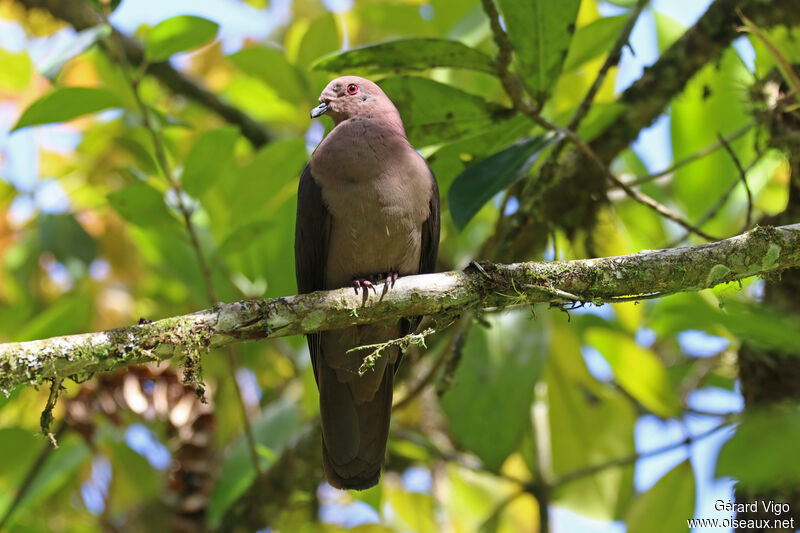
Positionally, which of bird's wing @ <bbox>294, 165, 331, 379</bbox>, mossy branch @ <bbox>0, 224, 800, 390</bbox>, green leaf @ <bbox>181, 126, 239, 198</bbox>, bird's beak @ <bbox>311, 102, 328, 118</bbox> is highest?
bird's beak @ <bbox>311, 102, 328, 118</bbox>

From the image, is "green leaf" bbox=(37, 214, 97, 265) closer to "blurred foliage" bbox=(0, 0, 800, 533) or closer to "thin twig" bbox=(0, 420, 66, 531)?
"blurred foliage" bbox=(0, 0, 800, 533)

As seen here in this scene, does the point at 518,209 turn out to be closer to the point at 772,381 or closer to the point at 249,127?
the point at 772,381

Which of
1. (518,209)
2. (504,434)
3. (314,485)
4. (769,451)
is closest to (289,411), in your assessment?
(314,485)

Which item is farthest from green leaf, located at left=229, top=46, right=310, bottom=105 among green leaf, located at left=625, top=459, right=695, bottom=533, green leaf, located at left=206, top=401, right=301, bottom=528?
green leaf, located at left=625, top=459, right=695, bottom=533

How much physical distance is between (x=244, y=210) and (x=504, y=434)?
1756 mm

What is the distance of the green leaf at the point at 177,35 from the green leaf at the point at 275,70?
2.30 ft

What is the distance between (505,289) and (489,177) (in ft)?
1.99

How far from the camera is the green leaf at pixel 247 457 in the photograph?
412cm

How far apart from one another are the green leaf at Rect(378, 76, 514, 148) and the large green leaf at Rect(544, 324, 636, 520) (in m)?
1.50

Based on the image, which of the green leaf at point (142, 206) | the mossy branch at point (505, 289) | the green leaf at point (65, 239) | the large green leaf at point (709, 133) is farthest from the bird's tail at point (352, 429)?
the large green leaf at point (709, 133)

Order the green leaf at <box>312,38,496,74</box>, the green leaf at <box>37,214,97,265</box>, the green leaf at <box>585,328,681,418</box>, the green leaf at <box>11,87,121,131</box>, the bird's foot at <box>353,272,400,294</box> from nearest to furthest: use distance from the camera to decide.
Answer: the bird's foot at <box>353,272,400,294</box> → the green leaf at <box>312,38,496,74</box> → the green leaf at <box>11,87,121,131</box> → the green leaf at <box>585,328,681,418</box> → the green leaf at <box>37,214,97,265</box>

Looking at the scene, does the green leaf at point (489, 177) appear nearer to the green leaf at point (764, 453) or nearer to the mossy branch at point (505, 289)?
the mossy branch at point (505, 289)

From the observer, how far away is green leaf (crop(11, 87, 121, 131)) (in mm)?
3352

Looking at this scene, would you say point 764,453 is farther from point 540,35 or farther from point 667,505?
point 667,505
